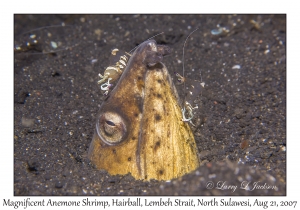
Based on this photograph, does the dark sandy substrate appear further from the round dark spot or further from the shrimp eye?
the round dark spot

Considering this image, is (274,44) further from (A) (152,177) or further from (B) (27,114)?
(B) (27,114)

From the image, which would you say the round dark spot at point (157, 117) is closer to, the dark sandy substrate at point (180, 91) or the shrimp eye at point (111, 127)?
the shrimp eye at point (111, 127)

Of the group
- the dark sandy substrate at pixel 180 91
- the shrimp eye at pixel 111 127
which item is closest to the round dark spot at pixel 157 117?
the shrimp eye at pixel 111 127

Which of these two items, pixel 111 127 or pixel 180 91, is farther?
pixel 180 91

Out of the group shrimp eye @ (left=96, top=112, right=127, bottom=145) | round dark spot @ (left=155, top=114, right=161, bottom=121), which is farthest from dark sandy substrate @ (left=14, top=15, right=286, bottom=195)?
round dark spot @ (left=155, top=114, right=161, bottom=121)

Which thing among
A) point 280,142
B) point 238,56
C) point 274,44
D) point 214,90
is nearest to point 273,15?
point 274,44

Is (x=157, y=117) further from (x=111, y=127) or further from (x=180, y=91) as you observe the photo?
(x=180, y=91)

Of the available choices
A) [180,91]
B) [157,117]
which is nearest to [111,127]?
[157,117]

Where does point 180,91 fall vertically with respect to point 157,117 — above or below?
above
